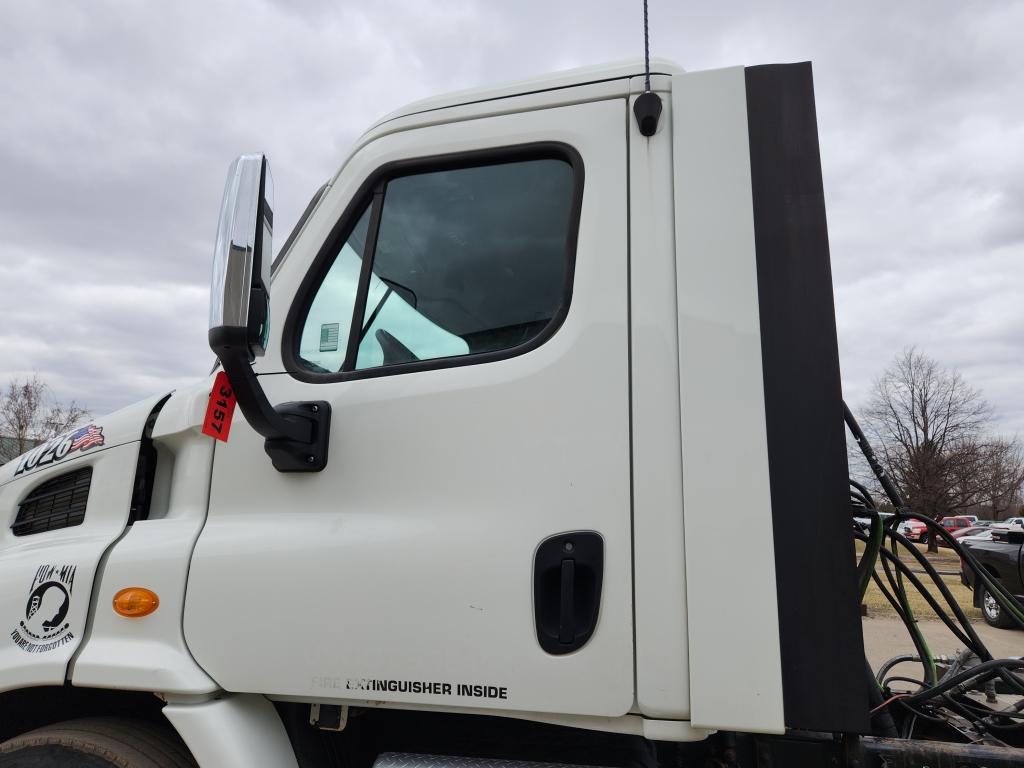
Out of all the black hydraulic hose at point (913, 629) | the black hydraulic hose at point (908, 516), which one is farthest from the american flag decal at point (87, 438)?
the black hydraulic hose at point (913, 629)

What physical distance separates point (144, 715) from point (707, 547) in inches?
62.9

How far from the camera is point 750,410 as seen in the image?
146 centimetres

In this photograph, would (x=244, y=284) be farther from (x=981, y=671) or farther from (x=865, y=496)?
(x=981, y=671)

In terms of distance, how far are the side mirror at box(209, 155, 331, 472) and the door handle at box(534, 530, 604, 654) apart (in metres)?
0.71

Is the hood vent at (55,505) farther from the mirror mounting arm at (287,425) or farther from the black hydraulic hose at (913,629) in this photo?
the black hydraulic hose at (913,629)

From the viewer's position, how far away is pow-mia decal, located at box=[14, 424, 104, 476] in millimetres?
2002

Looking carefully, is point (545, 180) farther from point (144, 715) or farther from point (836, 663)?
point (144, 715)

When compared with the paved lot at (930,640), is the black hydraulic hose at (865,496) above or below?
above

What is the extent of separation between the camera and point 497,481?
60.7 inches

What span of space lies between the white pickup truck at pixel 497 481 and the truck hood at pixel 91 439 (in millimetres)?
18

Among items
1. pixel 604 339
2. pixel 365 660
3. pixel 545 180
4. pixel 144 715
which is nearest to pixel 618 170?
pixel 545 180

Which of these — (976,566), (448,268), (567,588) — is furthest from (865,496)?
(448,268)

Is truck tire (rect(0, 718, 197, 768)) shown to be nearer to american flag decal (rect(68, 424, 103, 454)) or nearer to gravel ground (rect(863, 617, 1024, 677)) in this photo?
american flag decal (rect(68, 424, 103, 454))

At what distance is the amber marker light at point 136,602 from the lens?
167 centimetres
